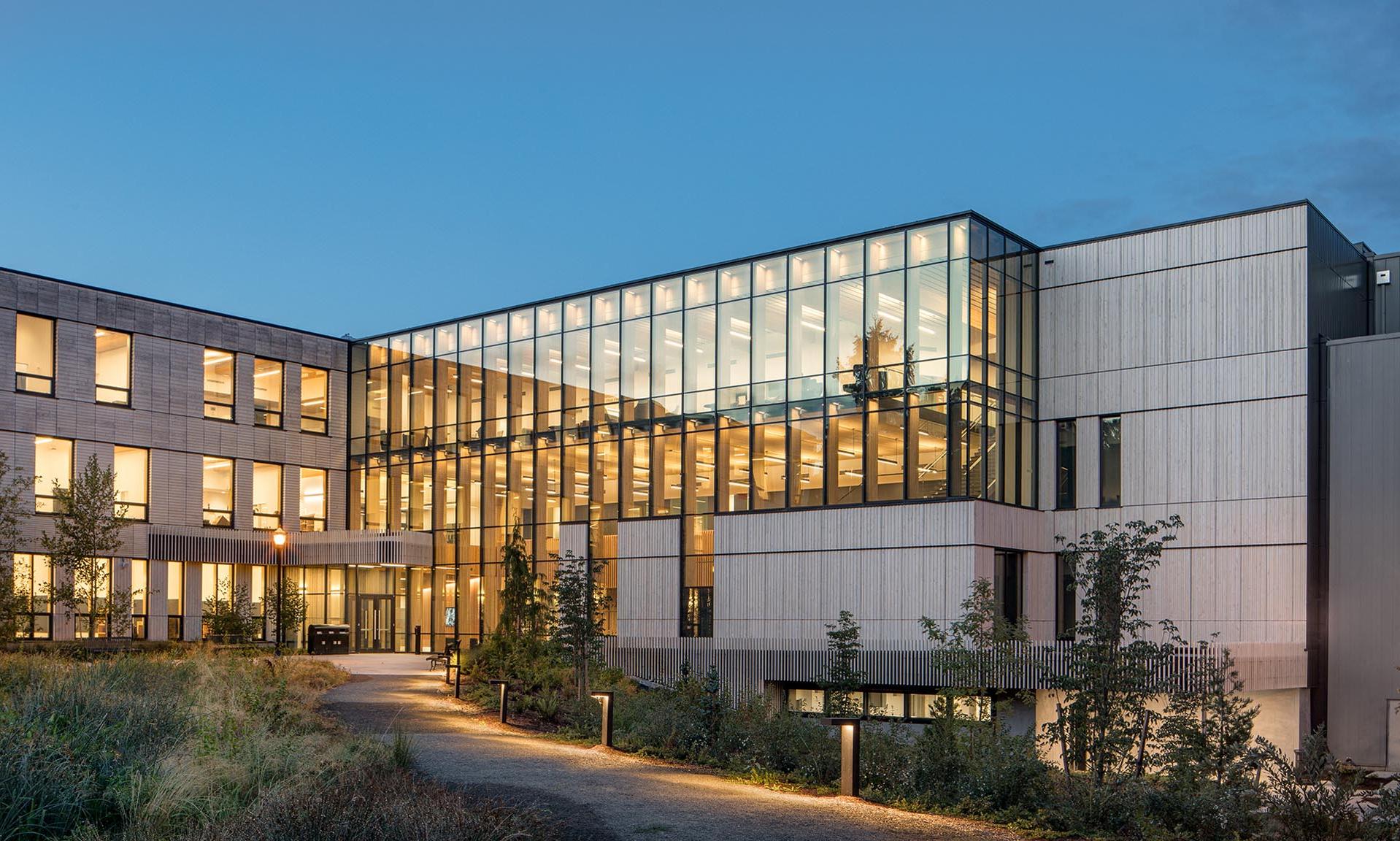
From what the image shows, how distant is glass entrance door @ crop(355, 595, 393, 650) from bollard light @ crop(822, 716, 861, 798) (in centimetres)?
3623

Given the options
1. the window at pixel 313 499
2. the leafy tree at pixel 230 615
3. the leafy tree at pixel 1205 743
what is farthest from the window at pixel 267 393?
the leafy tree at pixel 1205 743

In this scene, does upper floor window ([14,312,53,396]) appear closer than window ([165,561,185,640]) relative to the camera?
Yes

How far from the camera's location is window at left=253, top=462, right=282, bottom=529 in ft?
156

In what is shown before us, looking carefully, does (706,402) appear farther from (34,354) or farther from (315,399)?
(34,354)

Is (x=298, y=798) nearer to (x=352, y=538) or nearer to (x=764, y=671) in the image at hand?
(x=764, y=671)

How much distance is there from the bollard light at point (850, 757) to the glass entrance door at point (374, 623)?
3623 centimetres

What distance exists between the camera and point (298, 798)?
10531mm

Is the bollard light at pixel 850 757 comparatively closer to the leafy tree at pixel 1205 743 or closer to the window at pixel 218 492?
the leafy tree at pixel 1205 743

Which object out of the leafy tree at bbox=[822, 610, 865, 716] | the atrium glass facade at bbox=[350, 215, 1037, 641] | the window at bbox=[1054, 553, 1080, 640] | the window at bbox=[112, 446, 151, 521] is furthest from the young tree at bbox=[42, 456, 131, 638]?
the window at bbox=[1054, 553, 1080, 640]

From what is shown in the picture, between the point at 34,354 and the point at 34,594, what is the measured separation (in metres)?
7.49

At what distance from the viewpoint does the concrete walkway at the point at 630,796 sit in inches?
502

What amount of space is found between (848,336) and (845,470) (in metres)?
3.76

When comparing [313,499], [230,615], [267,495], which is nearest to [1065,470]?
[230,615]

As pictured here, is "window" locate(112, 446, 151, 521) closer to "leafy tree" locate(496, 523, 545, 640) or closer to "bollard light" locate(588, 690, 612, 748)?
"leafy tree" locate(496, 523, 545, 640)
